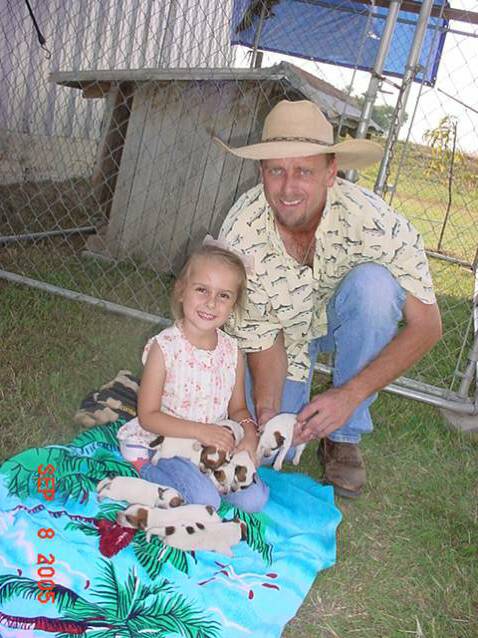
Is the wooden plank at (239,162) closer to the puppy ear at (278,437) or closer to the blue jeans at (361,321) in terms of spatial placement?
the blue jeans at (361,321)

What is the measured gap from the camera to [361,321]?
8.23 feet

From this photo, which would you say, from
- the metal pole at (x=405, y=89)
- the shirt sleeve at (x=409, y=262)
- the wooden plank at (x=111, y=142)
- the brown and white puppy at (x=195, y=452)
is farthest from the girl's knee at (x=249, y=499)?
the wooden plank at (x=111, y=142)

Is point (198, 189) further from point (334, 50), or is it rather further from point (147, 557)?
point (147, 557)

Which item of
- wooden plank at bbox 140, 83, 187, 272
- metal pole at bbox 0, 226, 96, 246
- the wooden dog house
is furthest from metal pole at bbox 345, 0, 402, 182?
metal pole at bbox 0, 226, 96, 246

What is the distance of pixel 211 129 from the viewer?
15.2ft

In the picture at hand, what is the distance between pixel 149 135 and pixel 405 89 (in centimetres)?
229

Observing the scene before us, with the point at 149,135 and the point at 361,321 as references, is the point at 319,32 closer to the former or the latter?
the point at 149,135

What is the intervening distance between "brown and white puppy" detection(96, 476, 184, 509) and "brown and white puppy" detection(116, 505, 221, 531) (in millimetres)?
60

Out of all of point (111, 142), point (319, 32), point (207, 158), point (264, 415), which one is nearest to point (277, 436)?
point (264, 415)

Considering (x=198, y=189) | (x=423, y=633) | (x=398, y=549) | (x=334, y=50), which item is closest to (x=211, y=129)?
(x=198, y=189)

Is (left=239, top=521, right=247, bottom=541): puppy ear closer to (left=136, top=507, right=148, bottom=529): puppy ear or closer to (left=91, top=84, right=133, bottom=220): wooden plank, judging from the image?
(left=136, top=507, right=148, bottom=529): puppy ear

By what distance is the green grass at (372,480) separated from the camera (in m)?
1.96

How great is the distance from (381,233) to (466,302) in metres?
3.73

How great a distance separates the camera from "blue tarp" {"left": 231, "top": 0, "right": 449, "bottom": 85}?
21.3ft
